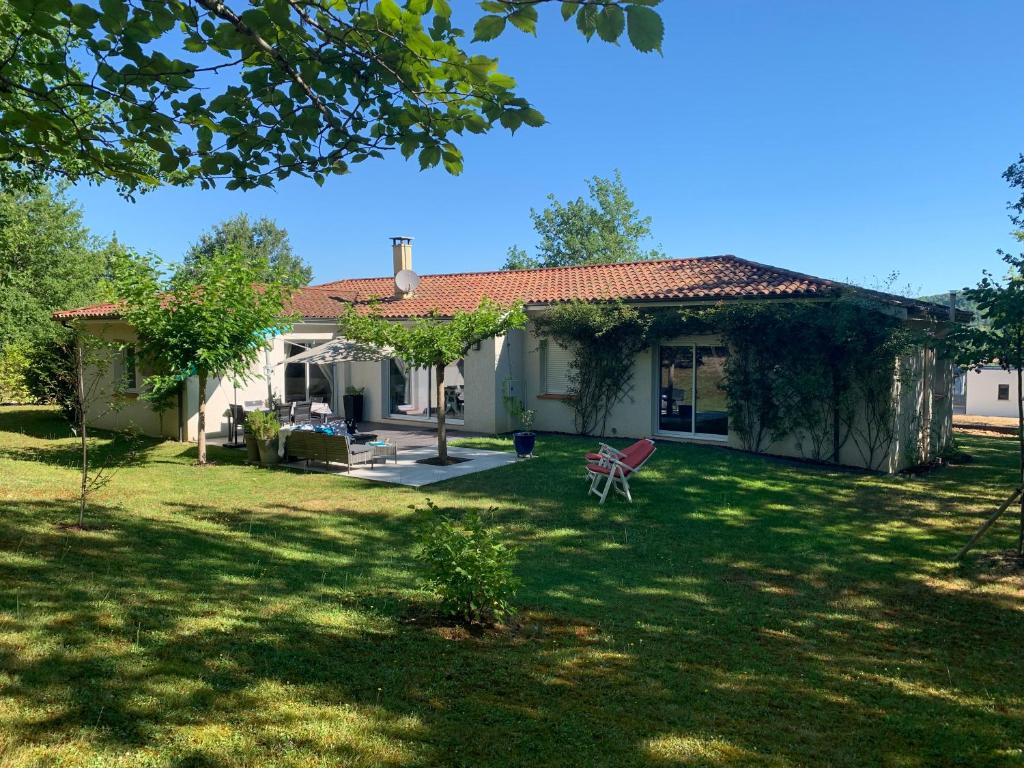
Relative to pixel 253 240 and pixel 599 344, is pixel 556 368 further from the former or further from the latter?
pixel 253 240

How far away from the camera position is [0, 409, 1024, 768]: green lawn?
392 cm

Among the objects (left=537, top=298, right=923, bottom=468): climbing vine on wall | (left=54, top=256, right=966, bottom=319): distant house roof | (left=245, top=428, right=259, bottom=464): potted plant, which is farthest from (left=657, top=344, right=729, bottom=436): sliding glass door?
(left=245, top=428, right=259, bottom=464): potted plant

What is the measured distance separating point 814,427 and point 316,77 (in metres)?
14.0

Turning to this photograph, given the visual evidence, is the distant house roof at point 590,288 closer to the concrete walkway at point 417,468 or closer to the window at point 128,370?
the window at point 128,370

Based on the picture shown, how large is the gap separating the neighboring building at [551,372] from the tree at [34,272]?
6.98 metres

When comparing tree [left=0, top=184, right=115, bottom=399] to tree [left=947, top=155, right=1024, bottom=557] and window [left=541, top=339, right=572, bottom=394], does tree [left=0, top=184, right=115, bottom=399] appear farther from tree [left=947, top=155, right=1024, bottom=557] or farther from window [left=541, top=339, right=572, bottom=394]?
tree [left=947, top=155, right=1024, bottom=557]

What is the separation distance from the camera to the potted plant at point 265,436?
1473 centimetres

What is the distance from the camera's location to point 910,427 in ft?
50.9

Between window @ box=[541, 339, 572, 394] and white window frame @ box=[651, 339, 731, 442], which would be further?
window @ box=[541, 339, 572, 394]

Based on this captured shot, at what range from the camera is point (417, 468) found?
1441 cm

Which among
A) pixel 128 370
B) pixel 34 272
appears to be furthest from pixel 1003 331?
pixel 34 272

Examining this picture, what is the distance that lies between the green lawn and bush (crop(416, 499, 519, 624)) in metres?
0.27

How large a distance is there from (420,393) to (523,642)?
16647mm

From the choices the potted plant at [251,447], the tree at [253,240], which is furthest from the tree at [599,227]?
the potted plant at [251,447]
